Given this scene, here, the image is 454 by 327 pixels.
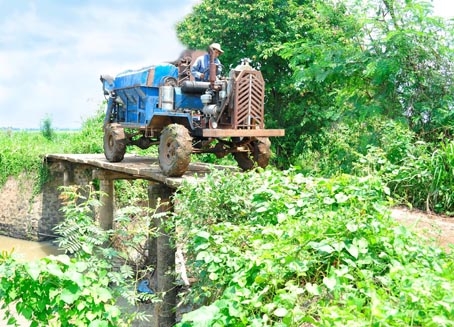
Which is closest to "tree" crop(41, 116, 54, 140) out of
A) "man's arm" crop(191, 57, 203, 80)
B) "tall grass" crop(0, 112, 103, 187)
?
"tall grass" crop(0, 112, 103, 187)

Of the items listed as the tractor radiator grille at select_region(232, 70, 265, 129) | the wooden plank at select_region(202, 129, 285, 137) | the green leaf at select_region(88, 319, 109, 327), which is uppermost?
the tractor radiator grille at select_region(232, 70, 265, 129)

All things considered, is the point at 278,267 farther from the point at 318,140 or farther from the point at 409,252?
the point at 318,140

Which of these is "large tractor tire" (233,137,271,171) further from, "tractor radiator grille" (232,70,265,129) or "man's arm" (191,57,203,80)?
"man's arm" (191,57,203,80)

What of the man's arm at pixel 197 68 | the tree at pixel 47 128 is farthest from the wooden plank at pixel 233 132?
the tree at pixel 47 128

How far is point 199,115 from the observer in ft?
28.1

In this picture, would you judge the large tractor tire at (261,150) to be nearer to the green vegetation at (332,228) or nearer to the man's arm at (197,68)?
the green vegetation at (332,228)

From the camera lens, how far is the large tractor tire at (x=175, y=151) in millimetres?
7426

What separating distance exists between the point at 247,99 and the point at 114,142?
3.20m

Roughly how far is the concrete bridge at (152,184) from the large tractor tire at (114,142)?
152 millimetres

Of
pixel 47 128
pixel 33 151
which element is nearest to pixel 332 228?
pixel 33 151

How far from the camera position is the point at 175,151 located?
7.45 metres

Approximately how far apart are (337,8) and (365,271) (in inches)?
328

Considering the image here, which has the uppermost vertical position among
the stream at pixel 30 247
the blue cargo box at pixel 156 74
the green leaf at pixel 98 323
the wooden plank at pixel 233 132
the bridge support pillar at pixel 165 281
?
the blue cargo box at pixel 156 74

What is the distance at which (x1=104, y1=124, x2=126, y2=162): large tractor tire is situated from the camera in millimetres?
9695
